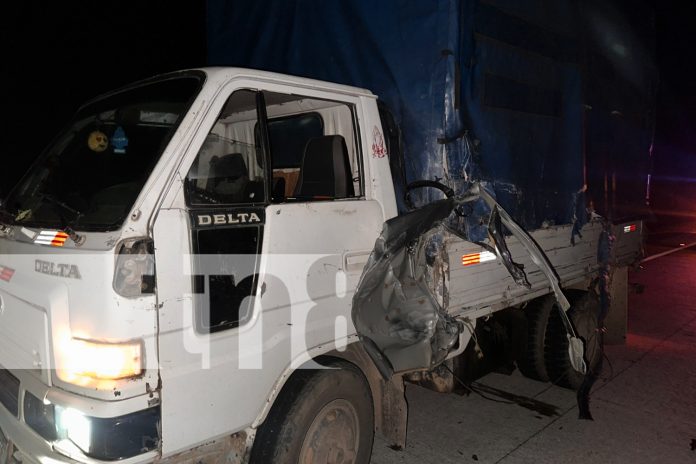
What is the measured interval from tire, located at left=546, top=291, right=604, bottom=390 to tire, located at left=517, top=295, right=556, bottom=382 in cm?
7

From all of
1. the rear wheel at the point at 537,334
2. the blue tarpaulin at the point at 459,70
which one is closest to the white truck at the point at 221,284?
the blue tarpaulin at the point at 459,70

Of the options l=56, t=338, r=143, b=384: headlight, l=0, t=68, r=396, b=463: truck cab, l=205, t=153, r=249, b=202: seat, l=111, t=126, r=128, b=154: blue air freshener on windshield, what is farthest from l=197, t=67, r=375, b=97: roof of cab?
l=56, t=338, r=143, b=384: headlight

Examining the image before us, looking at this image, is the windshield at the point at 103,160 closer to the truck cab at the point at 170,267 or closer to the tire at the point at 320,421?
the truck cab at the point at 170,267

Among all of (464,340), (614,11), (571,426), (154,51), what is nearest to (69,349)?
(464,340)

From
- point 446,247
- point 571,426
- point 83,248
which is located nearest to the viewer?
point 83,248

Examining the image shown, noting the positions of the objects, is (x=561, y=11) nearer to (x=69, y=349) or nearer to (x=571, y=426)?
(x=571, y=426)

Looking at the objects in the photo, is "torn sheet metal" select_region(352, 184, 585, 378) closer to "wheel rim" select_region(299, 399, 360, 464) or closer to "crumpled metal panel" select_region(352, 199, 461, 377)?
"crumpled metal panel" select_region(352, 199, 461, 377)

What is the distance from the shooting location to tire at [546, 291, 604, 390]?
15.4 feet

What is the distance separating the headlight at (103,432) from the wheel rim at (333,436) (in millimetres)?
879

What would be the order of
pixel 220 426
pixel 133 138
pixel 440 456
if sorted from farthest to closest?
pixel 440 456, pixel 133 138, pixel 220 426

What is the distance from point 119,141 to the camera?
2.77 metres

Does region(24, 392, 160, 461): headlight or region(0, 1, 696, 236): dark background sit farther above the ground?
region(0, 1, 696, 236): dark background

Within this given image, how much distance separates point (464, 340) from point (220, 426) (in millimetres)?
1745

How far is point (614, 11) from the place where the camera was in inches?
206
